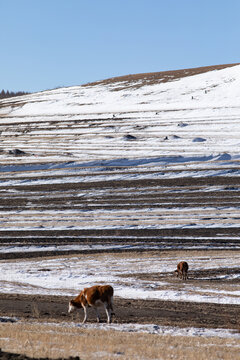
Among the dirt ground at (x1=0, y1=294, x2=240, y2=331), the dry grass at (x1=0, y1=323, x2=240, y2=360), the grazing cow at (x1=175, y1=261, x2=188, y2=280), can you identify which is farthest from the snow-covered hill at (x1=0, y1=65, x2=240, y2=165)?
the dry grass at (x1=0, y1=323, x2=240, y2=360)

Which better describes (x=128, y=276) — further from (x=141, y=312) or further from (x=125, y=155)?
(x=125, y=155)

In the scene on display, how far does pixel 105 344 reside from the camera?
13.9 m

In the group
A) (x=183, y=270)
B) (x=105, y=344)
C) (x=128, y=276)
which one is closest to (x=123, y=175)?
(x=128, y=276)

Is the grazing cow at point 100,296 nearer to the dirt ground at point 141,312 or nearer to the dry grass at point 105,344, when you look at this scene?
the dry grass at point 105,344

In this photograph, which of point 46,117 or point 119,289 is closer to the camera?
point 119,289

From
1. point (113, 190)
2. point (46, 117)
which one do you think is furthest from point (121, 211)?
point (46, 117)

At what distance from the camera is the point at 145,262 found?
32.5 metres

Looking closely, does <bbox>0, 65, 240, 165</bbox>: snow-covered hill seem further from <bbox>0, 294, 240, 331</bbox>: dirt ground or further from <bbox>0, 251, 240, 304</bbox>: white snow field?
<bbox>0, 294, 240, 331</bbox>: dirt ground

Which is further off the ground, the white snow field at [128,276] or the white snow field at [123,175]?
the white snow field at [123,175]

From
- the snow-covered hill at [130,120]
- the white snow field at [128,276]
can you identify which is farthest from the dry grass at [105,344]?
the snow-covered hill at [130,120]

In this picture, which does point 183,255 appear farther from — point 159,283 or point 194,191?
point 194,191

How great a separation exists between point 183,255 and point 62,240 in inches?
372

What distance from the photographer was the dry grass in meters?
12.7

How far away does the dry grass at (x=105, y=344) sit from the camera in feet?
41.7
